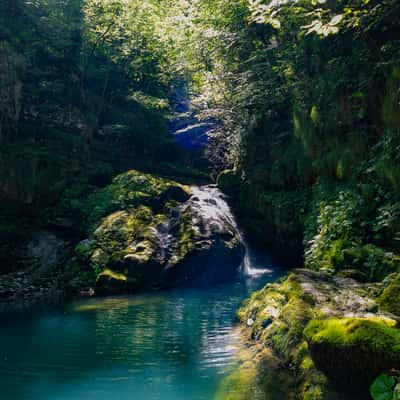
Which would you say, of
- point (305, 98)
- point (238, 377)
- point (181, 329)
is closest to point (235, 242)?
point (305, 98)

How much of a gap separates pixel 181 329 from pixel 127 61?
19123 mm

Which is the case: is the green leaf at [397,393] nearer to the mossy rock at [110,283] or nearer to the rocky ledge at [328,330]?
the rocky ledge at [328,330]

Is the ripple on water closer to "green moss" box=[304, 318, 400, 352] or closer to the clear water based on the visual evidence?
the clear water

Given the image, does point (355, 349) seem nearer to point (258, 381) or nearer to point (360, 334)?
point (360, 334)

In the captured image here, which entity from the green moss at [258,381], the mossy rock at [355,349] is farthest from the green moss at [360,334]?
the green moss at [258,381]

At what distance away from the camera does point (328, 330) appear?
4.21 metres

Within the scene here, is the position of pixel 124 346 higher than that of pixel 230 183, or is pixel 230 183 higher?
pixel 230 183

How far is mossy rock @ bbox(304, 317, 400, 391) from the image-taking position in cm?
373

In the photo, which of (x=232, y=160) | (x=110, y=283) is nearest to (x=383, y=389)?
(x=110, y=283)

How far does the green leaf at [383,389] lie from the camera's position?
2.42 m

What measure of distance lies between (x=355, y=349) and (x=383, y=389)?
4.93ft

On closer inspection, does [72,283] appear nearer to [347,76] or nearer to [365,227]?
[365,227]

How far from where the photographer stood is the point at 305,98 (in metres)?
12.7

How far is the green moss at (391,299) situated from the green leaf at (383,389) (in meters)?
3.20
